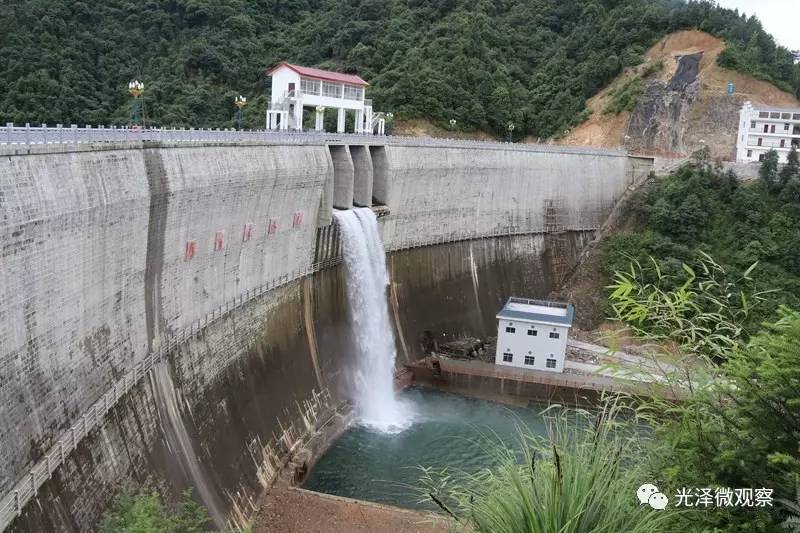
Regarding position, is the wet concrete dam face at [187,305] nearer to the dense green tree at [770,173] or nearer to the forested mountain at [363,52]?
the forested mountain at [363,52]

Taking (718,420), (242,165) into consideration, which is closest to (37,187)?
(242,165)

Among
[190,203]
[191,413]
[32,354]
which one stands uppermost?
[190,203]

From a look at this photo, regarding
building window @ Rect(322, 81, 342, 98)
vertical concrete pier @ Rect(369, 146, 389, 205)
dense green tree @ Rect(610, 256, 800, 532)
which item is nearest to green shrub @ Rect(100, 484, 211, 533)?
dense green tree @ Rect(610, 256, 800, 532)

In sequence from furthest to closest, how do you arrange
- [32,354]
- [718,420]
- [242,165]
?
[242,165]
[32,354]
[718,420]

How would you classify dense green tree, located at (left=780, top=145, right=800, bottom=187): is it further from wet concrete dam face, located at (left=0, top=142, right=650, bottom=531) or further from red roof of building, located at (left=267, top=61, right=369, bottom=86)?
red roof of building, located at (left=267, top=61, right=369, bottom=86)

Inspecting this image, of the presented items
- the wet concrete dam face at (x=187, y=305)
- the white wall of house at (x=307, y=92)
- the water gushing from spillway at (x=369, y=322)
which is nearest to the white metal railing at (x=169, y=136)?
the wet concrete dam face at (x=187, y=305)

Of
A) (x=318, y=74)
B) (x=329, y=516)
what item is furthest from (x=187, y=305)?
(x=318, y=74)

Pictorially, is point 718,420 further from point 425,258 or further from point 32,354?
point 425,258
